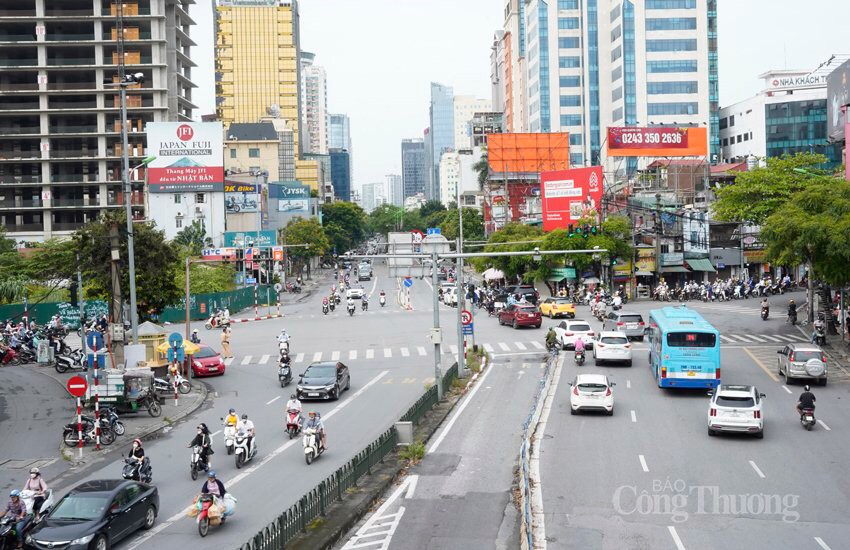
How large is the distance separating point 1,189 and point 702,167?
7807cm

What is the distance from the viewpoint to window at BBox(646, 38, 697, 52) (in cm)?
12706

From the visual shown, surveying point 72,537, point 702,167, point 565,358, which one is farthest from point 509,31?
point 72,537

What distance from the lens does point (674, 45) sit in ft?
417

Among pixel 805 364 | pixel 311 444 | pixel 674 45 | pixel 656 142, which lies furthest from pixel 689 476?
pixel 674 45

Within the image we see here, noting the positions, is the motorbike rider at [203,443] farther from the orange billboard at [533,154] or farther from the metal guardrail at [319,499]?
the orange billboard at [533,154]

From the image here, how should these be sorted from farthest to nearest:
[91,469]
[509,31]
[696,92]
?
[509,31] < [696,92] < [91,469]

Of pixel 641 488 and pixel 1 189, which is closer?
pixel 641 488

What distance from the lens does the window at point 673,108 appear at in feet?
417

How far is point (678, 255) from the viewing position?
263 ft

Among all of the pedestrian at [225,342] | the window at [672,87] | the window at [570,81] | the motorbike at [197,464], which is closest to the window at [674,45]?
the window at [672,87]

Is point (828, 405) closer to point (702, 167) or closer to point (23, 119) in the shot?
point (702, 167)

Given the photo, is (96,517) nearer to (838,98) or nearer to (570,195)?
(838,98)

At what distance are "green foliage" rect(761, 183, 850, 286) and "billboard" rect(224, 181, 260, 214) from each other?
75.4 metres

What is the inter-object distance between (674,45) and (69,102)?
82.6 metres
